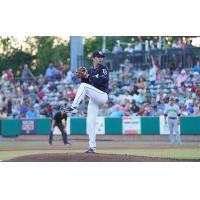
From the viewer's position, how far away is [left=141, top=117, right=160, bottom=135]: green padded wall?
917 inches

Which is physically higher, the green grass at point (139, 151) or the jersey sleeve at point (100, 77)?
Result: the jersey sleeve at point (100, 77)

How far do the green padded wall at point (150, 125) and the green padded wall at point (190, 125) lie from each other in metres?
0.97

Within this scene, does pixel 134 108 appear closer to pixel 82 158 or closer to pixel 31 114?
pixel 31 114

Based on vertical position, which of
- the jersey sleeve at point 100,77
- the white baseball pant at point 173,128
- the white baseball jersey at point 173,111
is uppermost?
the jersey sleeve at point 100,77

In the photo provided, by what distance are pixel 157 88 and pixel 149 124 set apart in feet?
6.70

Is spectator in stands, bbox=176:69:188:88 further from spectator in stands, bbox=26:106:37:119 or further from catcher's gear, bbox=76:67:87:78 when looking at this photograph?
catcher's gear, bbox=76:67:87:78

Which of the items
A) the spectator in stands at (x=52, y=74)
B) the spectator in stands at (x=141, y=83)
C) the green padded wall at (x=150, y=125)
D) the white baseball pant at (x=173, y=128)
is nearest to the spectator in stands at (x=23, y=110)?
the spectator in stands at (x=52, y=74)

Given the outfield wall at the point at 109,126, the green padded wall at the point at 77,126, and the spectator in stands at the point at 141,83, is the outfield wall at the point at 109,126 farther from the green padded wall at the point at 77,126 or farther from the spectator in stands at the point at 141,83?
the spectator in stands at the point at 141,83

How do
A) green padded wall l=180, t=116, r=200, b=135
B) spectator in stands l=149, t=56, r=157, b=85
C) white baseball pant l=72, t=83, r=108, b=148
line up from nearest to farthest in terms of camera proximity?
1. white baseball pant l=72, t=83, r=108, b=148
2. green padded wall l=180, t=116, r=200, b=135
3. spectator in stands l=149, t=56, r=157, b=85

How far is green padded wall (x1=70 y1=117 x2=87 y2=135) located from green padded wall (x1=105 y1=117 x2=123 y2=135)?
2.96ft

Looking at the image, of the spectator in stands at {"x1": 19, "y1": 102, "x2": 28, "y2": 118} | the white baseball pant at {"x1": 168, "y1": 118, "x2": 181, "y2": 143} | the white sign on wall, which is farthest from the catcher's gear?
the spectator in stands at {"x1": 19, "y1": 102, "x2": 28, "y2": 118}

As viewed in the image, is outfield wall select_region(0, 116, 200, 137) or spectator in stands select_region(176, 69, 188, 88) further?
spectator in stands select_region(176, 69, 188, 88)

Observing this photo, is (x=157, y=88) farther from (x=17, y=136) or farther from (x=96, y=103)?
(x=96, y=103)

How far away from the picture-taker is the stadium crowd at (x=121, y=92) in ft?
78.6
